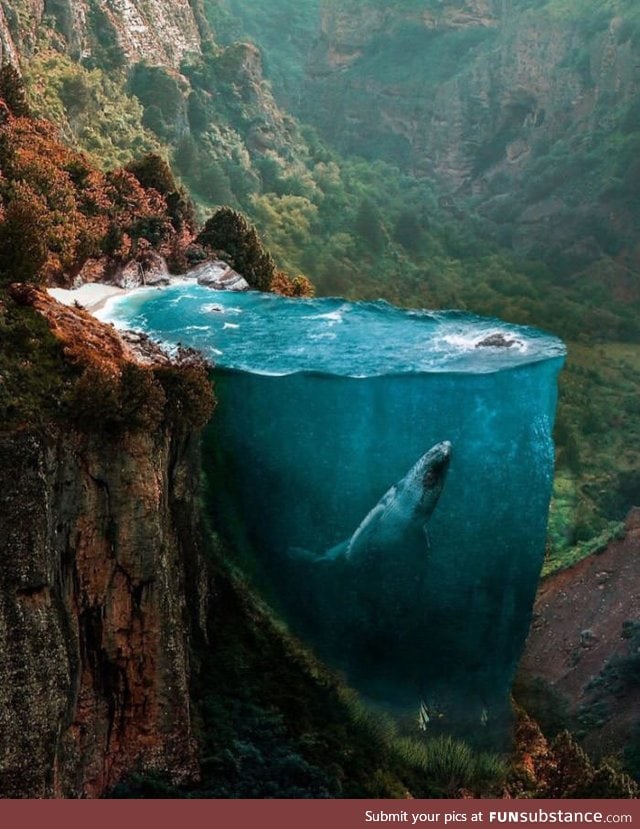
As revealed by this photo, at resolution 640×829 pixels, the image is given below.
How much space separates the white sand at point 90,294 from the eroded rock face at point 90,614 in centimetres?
271

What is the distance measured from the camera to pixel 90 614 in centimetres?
1045

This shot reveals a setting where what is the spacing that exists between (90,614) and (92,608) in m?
0.06

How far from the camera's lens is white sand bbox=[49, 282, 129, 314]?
13.4 metres

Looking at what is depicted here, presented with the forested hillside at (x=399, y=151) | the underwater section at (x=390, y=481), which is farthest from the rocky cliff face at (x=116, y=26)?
the underwater section at (x=390, y=481)

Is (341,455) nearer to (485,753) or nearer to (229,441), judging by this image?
(229,441)

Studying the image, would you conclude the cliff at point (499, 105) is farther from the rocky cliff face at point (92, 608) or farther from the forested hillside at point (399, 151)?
the rocky cliff face at point (92, 608)

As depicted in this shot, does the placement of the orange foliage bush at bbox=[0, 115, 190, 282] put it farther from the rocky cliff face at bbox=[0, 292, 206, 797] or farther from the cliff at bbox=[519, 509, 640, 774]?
the cliff at bbox=[519, 509, 640, 774]

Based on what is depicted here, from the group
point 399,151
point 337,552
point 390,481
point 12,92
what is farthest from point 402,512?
point 399,151

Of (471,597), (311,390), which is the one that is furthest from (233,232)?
(471,597)

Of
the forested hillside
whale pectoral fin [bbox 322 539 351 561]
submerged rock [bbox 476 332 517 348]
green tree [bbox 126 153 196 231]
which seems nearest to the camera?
whale pectoral fin [bbox 322 539 351 561]

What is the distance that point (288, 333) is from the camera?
13484 millimetres

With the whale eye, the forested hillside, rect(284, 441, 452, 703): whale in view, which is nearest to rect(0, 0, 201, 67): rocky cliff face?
the forested hillside

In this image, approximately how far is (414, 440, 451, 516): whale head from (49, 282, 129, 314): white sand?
14.4 ft

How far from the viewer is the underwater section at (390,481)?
12727 mm
